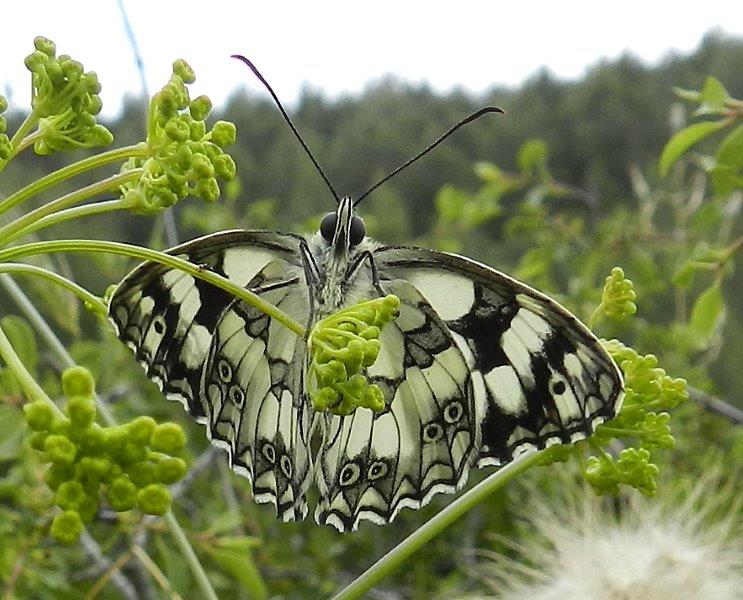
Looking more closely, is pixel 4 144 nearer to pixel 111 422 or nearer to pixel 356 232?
pixel 111 422

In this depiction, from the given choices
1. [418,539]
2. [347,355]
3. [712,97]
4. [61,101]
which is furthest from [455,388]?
[712,97]

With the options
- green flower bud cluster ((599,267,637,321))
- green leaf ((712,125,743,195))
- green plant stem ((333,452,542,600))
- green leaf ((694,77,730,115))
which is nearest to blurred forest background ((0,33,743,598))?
green leaf ((712,125,743,195))

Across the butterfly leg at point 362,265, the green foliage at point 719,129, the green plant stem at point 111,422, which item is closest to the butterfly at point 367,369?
the butterfly leg at point 362,265

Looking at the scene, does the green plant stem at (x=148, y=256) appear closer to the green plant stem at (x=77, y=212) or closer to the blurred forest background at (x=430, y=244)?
the green plant stem at (x=77, y=212)

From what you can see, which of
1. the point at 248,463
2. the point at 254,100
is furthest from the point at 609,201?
the point at 248,463

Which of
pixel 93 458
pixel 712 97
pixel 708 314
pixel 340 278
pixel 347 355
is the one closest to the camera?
pixel 93 458

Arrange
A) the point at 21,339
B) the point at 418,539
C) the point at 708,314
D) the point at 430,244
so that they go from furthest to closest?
the point at 430,244
the point at 708,314
the point at 21,339
the point at 418,539

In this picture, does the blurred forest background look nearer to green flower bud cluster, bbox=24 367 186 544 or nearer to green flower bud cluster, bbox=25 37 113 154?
green flower bud cluster, bbox=25 37 113 154
